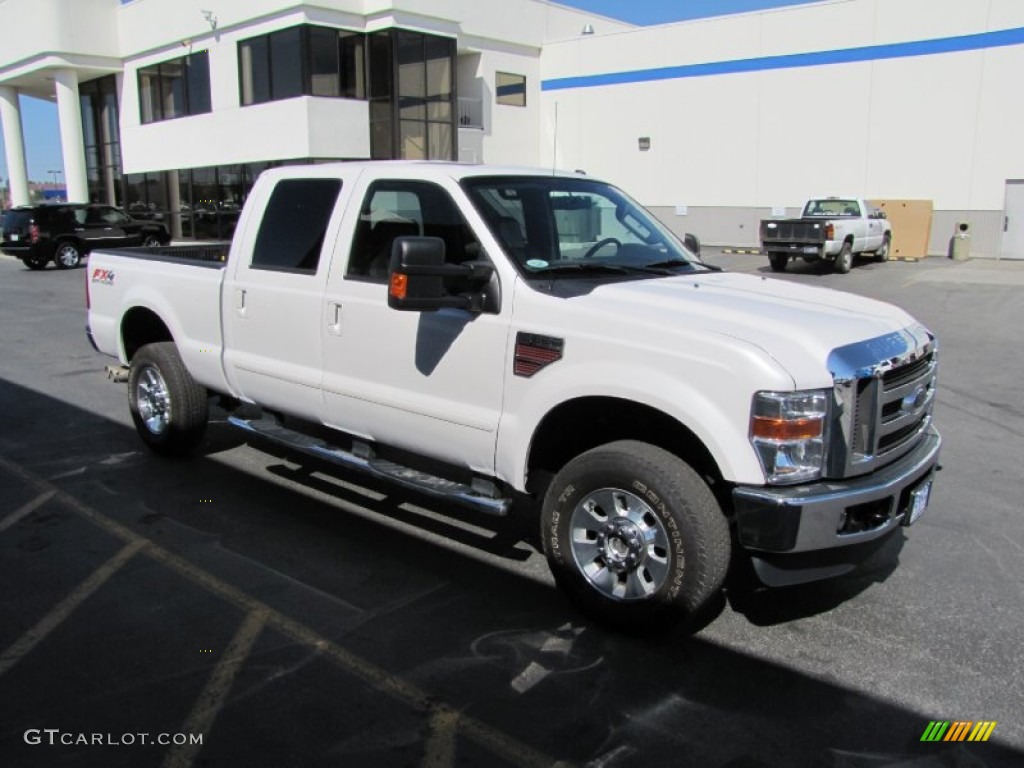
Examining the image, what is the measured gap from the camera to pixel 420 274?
12.6ft

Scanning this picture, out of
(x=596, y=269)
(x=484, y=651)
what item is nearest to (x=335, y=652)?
(x=484, y=651)

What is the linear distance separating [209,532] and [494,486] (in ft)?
5.91

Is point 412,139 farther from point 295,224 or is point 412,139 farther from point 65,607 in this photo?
point 65,607

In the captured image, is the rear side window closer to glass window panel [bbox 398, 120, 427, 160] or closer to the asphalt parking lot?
the asphalt parking lot

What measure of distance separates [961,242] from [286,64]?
21.3 m

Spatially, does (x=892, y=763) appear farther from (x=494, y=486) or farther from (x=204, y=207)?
(x=204, y=207)

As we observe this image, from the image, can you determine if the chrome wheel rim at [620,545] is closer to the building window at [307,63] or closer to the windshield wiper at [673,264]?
the windshield wiper at [673,264]

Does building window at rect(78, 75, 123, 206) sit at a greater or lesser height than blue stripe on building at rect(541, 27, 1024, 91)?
lesser

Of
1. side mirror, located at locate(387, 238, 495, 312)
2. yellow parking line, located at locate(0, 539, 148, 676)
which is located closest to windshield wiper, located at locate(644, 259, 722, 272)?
side mirror, located at locate(387, 238, 495, 312)

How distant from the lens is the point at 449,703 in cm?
332

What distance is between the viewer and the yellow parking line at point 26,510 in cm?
511

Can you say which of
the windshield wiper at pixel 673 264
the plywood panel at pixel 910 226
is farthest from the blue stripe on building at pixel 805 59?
the windshield wiper at pixel 673 264

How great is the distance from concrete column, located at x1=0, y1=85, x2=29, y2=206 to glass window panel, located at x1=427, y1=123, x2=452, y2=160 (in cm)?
1957

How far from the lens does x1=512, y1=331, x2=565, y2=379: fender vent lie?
3893 millimetres
